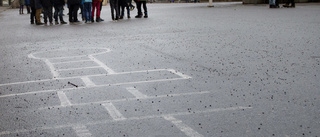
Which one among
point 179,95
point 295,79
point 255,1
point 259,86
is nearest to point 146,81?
point 179,95

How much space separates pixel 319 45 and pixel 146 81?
5.09 metres

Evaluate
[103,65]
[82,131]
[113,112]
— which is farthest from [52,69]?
[82,131]

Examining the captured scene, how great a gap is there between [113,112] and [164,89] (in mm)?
1360

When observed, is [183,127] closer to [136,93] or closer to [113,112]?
[113,112]

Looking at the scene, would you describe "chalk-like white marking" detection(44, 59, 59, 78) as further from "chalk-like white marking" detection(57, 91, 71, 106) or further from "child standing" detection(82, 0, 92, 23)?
"child standing" detection(82, 0, 92, 23)

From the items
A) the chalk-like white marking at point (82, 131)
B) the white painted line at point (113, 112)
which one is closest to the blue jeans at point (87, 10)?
the white painted line at point (113, 112)

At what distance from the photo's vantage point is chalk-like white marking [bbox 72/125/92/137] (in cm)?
462

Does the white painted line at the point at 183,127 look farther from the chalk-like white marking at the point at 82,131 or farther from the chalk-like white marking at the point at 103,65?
the chalk-like white marking at the point at 103,65

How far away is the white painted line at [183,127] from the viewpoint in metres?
4.53

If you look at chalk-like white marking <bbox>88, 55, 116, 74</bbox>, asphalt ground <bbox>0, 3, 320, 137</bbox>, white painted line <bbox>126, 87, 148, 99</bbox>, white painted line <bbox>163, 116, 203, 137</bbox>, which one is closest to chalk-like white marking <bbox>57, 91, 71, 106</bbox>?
asphalt ground <bbox>0, 3, 320, 137</bbox>

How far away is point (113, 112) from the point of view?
Result: 5.43m

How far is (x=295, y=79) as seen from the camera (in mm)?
7141

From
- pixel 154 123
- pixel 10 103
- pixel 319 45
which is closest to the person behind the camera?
pixel 154 123

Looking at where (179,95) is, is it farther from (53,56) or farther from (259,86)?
(53,56)
